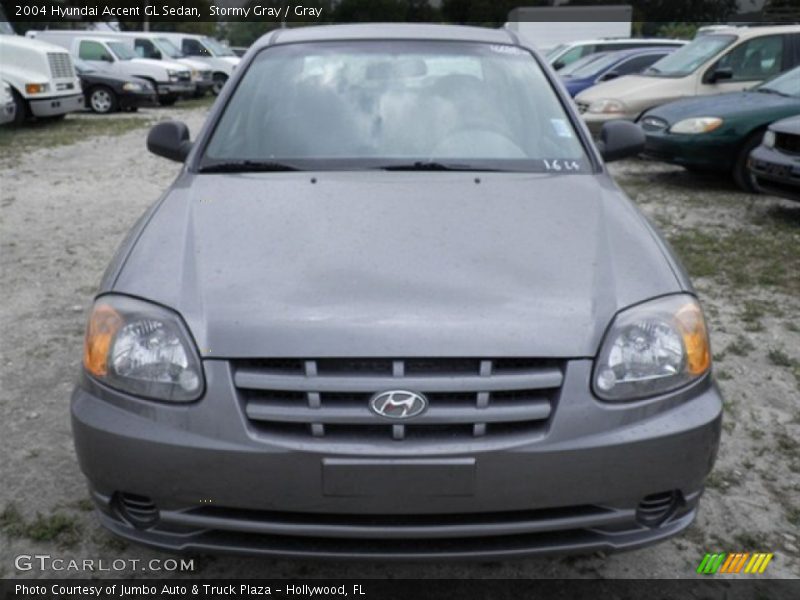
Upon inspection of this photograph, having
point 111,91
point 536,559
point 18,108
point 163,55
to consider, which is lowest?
point 163,55

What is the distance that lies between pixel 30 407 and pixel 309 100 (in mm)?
1801

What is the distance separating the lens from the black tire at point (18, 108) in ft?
48.9

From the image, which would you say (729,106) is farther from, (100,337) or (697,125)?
(100,337)

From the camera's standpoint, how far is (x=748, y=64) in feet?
36.4

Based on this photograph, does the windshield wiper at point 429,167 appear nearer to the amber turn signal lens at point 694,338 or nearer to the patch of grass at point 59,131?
the amber turn signal lens at point 694,338

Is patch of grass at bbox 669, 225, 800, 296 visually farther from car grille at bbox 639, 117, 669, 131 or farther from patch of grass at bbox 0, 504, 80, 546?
patch of grass at bbox 0, 504, 80, 546

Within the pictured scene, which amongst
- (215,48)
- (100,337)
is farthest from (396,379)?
(215,48)

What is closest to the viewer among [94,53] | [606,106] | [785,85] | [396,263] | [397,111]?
[396,263]

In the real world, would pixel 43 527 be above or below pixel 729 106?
above

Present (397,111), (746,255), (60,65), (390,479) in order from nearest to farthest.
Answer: (390,479) < (397,111) < (746,255) < (60,65)

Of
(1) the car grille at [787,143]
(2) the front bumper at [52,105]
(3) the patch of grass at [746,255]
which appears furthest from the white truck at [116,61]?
(3) the patch of grass at [746,255]

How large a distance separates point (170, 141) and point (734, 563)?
2.76 m

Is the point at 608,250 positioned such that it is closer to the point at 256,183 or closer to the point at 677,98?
the point at 256,183

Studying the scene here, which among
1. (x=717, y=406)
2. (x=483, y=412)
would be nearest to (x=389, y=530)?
(x=483, y=412)
